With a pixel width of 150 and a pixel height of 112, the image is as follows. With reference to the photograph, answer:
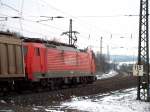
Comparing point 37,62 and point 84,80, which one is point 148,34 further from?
point 84,80

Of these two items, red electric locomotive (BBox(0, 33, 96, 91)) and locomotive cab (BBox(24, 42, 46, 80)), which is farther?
locomotive cab (BBox(24, 42, 46, 80))

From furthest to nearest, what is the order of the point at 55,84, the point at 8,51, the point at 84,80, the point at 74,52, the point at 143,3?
the point at 84,80 < the point at 74,52 < the point at 55,84 < the point at 143,3 < the point at 8,51

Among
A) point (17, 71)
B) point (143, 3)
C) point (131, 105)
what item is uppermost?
point (143, 3)

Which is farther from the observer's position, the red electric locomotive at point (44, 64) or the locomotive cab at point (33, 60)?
the locomotive cab at point (33, 60)

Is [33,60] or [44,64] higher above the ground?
[33,60]

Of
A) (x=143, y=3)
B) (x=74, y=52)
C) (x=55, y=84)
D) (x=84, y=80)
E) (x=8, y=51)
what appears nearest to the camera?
(x=8, y=51)

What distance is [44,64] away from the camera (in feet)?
93.8

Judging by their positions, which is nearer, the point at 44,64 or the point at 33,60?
the point at 33,60

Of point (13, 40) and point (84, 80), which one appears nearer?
point (13, 40)

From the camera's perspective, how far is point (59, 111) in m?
18.1

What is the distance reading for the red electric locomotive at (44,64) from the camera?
23070 mm

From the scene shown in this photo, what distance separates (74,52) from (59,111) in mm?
16982

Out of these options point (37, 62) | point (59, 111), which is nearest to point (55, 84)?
point (37, 62)

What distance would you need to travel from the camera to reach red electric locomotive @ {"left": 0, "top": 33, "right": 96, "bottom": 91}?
23070 millimetres
